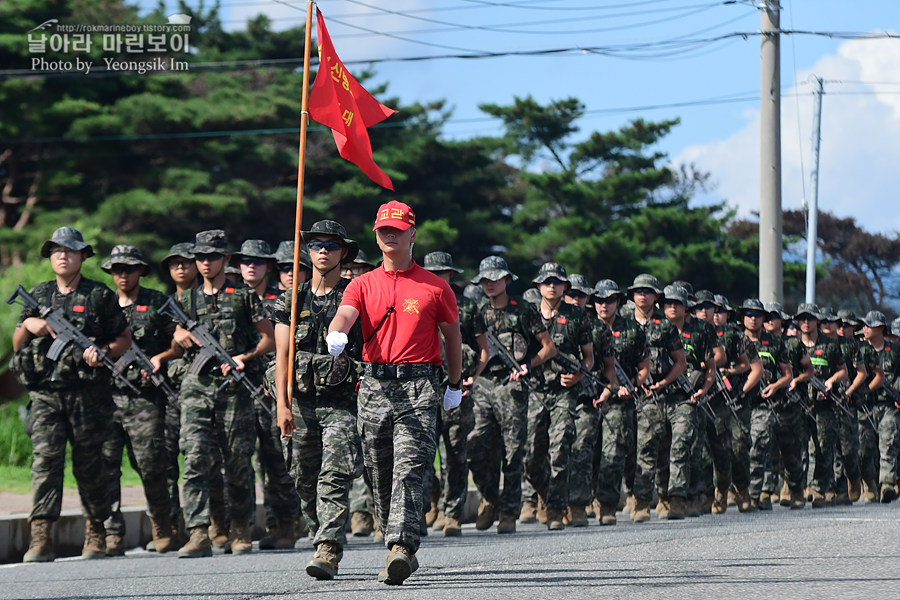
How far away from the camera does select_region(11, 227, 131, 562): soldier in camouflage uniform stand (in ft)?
34.0

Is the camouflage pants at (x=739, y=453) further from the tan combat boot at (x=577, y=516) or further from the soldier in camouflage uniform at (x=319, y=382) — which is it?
the soldier in camouflage uniform at (x=319, y=382)

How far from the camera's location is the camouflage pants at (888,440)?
62.2 feet

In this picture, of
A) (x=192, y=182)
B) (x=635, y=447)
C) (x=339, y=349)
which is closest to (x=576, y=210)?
(x=192, y=182)

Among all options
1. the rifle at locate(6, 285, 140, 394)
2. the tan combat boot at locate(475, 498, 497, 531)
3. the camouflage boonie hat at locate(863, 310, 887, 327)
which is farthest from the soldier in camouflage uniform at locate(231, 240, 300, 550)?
the camouflage boonie hat at locate(863, 310, 887, 327)

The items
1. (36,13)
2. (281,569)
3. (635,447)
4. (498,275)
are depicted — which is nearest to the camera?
(281,569)

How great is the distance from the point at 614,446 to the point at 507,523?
68.2 inches

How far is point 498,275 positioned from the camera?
41.0 ft

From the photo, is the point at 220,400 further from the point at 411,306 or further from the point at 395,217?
the point at 395,217

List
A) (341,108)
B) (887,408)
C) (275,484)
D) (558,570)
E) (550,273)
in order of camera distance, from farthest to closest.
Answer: (887,408), (550,273), (275,484), (341,108), (558,570)

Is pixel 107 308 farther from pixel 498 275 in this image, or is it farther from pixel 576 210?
pixel 576 210

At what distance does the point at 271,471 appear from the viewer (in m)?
11.2

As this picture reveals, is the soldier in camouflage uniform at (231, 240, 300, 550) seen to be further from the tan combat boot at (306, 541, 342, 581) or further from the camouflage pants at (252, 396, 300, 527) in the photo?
the tan combat boot at (306, 541, 342, 581)

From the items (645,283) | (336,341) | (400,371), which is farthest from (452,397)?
(645,283)

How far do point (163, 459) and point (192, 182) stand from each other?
23634 millimetres
